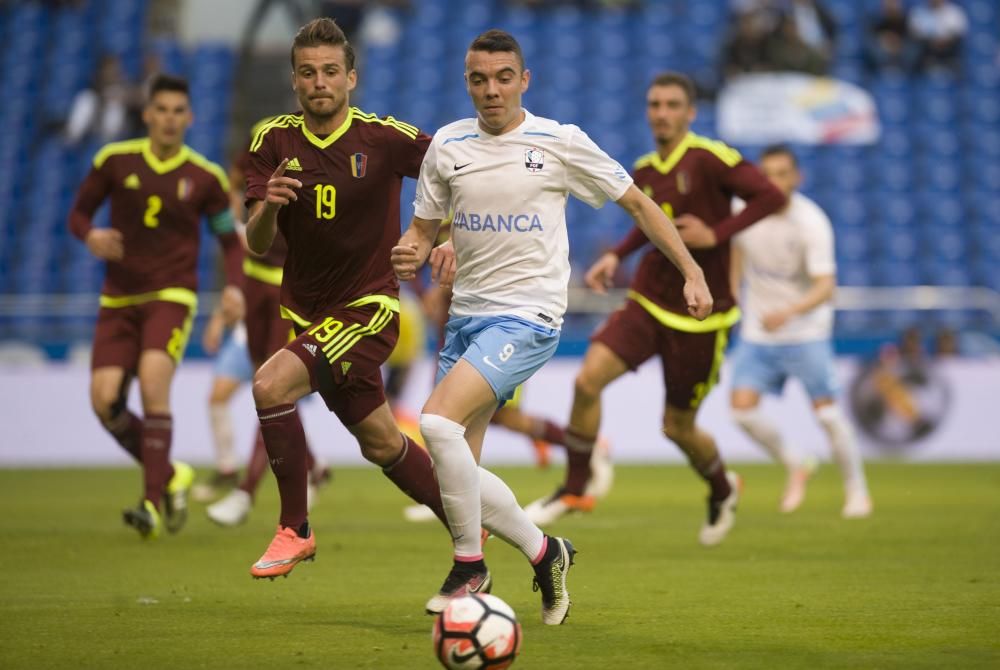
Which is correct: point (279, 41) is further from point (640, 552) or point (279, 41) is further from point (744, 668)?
point (744, 668)

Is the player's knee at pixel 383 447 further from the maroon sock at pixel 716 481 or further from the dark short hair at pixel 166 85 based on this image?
the dark short hair at pixel 166 85

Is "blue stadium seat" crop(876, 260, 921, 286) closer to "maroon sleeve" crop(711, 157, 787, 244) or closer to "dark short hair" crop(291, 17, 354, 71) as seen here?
"maroon sleeve" crop(711, 157, 787, 244)

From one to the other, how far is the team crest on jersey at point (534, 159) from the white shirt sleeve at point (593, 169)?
109mm

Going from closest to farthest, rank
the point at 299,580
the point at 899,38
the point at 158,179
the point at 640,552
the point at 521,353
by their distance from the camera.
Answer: the point at 521,353, the point at 299,580, the point at 640,552, the point at 158,179, the point at 899,38

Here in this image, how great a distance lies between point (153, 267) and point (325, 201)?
298 cm

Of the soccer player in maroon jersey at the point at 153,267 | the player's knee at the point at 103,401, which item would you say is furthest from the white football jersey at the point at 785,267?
the player's knee at the point at 103,401

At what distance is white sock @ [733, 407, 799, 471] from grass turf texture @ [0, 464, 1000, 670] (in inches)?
17.6

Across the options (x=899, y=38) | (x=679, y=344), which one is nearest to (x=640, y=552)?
(x=679, y=344)

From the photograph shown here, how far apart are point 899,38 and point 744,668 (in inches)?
772

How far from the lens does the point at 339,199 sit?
652cm

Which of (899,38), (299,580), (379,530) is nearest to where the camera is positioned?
(299,580)

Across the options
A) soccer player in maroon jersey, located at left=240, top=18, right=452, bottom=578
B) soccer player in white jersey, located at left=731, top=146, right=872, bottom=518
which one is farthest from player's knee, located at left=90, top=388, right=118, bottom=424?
soccer player in white jersey, located at left=731, top=146, right=872, bottom=518

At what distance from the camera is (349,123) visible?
21.7 feet

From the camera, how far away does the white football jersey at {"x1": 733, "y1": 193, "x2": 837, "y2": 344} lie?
37.1 feet
